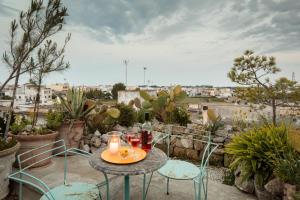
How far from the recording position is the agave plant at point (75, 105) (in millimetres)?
3551

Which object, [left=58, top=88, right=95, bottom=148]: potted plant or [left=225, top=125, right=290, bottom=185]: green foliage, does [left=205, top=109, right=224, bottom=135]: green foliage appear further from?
[left=58, top=88, right=95, bottom=148]: potted plant

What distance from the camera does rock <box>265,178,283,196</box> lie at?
2.15 metres

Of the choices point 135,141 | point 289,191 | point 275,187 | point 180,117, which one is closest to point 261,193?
point 275,187

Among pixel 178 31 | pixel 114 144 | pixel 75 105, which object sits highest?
pixel 178 31

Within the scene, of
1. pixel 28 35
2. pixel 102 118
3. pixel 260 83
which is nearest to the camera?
pixel 28 35

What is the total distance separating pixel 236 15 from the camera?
195 inches

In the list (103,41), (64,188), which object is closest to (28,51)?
(64,188)

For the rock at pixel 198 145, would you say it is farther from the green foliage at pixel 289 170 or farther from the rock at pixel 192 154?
the green foliage at pixel 289 170

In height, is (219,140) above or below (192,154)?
above

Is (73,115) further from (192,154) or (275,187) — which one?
(275,187)

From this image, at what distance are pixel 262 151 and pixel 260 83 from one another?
106 inches

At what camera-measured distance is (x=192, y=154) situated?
3.99 m

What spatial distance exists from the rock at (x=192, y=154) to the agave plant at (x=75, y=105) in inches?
79.9

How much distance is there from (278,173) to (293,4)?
3.70 m
